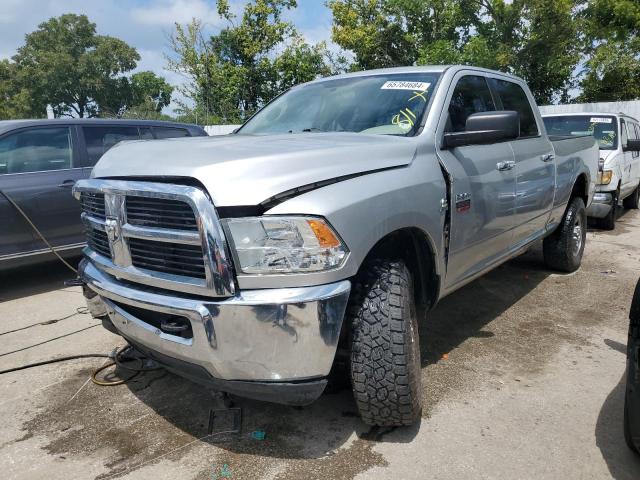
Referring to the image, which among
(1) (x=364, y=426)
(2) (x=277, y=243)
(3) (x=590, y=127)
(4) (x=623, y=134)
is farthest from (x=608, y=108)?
(2) (x=277, y=243)

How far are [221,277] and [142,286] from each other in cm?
58

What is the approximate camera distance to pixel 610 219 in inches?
307

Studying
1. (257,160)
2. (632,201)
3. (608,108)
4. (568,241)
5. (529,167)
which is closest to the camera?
(257,160)

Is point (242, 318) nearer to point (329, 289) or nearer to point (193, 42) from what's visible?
point (329, 289)

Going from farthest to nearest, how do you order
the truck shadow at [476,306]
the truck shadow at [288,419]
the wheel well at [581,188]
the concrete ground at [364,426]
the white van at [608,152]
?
the white van at [608,152] < the wheel well at [581,188] < the truck shadow at [476,306] < the truck shadow at [288,419] < the concrete ground at [364,426]

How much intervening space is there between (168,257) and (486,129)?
185 centimetres

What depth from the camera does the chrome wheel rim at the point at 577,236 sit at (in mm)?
5305

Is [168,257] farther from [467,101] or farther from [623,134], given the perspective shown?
[623,134]

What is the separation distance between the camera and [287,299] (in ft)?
6.47

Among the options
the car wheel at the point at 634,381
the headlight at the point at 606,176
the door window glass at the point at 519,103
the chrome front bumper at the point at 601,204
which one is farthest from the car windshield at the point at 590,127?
the car wheel at the point at 634,381

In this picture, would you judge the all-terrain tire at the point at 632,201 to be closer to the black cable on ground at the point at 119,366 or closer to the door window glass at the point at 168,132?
the door window glass at the point at 168,132

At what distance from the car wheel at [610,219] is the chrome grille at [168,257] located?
726cm

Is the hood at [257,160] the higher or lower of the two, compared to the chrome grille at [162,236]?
higher

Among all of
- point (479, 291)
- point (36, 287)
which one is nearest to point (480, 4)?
point (479, 291)
